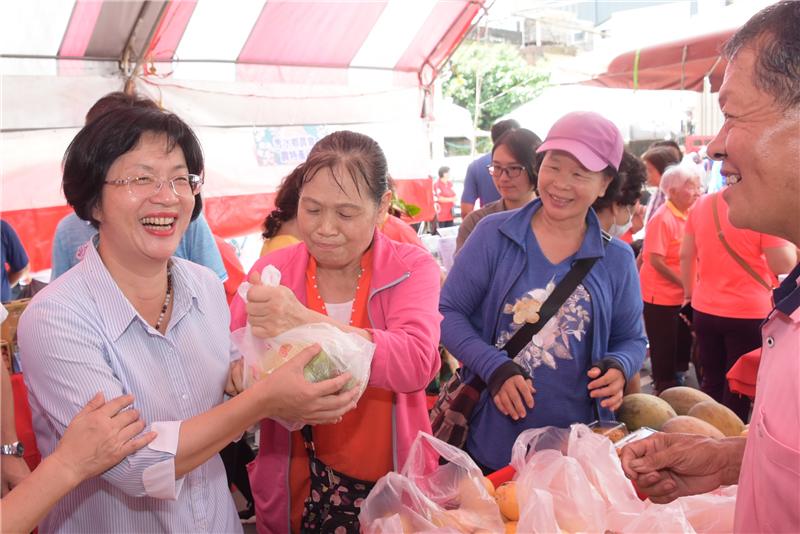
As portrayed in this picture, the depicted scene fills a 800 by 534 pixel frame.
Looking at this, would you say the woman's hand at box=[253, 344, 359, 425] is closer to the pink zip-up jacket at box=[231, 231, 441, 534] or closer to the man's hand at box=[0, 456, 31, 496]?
the pink zip-up jacket at box=[231, 231, 441, 534]

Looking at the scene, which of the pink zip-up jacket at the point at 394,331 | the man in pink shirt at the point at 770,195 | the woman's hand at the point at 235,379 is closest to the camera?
the man in pink shirt at the point at 770,195

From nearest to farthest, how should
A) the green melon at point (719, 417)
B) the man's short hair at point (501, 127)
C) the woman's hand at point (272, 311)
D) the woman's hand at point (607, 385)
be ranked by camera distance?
the woman's hand at point (272, 311)
the woman's hand at point (607, 385)
the green melon at point (719, 417)
the man's short hair at point (501, 127)

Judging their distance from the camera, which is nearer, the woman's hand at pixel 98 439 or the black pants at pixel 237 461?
the woman's hand at pixel 98 439

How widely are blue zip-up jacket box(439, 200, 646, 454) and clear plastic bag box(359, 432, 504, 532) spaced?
19.5 inches

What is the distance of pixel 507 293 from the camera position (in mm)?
2209

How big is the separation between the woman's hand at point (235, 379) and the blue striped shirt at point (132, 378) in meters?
0.02

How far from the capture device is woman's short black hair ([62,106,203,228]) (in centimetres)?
150

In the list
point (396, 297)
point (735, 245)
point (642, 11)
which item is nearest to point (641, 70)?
point (735, 245)

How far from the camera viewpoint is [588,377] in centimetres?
218

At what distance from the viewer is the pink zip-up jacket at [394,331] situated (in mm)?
1807

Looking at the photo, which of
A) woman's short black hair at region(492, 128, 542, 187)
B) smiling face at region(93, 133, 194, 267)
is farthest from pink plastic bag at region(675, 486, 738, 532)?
woman's short black hair at region(492, 128, 542, 187)

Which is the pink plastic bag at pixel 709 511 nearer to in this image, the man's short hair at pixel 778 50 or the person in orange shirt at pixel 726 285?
the man's short hair at pixel 778 50

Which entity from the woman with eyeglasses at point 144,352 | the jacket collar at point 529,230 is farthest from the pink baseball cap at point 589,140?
the woman with eyeglasses at point 144,352

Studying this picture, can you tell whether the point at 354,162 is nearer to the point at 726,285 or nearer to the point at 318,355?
the point at 318,355
